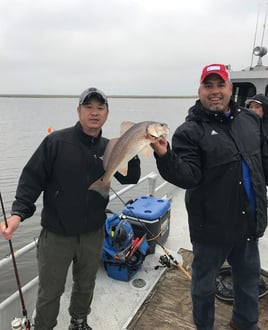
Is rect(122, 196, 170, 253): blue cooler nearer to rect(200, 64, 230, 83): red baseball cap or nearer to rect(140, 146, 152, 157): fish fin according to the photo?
rect(140, 146, 152, 157): fish fin

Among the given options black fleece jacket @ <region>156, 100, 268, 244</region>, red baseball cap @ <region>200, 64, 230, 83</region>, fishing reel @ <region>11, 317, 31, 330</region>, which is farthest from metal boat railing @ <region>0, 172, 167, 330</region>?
red baseball cap @ <region>200, 64, 230, 83</region>

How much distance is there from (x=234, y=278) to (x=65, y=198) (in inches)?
63.5

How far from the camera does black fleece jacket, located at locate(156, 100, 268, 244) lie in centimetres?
219

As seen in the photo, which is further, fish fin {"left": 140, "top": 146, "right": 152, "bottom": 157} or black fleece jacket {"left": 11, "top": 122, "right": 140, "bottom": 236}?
black fleece jacket {"left": 11, "top": 122, "right": 140, "bottom": 236}

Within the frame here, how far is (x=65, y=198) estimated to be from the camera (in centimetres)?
239

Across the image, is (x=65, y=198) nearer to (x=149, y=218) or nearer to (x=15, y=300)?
(x=15, y=300)

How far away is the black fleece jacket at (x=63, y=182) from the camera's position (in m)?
2.35

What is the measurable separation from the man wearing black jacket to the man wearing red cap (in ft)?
2.41

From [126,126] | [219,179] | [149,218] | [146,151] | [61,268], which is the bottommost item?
[149,218]

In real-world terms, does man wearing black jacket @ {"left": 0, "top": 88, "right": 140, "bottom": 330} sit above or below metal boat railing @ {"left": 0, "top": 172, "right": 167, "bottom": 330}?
above

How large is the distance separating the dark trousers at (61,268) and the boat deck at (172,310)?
0.65 m

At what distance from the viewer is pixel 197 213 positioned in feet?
7.50

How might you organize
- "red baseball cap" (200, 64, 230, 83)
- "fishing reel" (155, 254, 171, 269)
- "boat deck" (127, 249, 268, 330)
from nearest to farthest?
"red baseball cap" (200, 64, 230, 83)
"boat deck" (127, 249, 268, 330)
"fishing reel" (155, 254, 171, 269)

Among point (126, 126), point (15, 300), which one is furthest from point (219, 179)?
point (15, 300)
